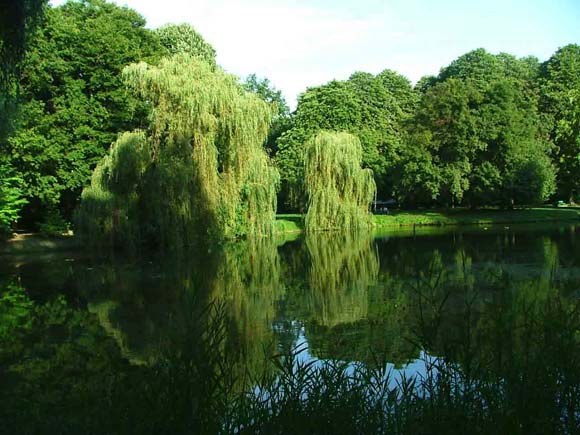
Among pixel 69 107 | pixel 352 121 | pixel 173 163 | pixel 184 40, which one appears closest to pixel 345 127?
pixel 352 121

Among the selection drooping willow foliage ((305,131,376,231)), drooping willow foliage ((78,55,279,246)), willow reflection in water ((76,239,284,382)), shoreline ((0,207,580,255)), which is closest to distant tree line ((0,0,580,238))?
shoreline ((0,207,580,255))

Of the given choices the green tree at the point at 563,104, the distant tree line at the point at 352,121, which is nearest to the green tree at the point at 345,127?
the distant tree line at the point at 352,121

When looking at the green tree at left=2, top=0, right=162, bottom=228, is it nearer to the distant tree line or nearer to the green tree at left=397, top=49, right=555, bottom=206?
the distant tree line

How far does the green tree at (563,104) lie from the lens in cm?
4044

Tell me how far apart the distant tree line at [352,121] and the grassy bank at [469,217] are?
104 cm

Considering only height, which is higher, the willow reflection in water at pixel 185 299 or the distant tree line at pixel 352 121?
the distant tree line at pixel 352 121

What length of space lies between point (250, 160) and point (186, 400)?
20.6 meters

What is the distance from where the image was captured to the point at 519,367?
4656mm

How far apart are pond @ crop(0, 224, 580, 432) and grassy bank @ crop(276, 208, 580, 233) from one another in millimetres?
15580

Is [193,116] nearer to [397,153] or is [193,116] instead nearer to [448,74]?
→ [397,153]

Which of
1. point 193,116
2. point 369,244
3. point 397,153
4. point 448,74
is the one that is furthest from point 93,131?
point 448,74

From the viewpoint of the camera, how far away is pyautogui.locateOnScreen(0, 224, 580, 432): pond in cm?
466

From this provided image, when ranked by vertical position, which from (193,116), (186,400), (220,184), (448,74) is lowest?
(186,400)

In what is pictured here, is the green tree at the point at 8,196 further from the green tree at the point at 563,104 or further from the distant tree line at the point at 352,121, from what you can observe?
the green tree at the point at 563,104
